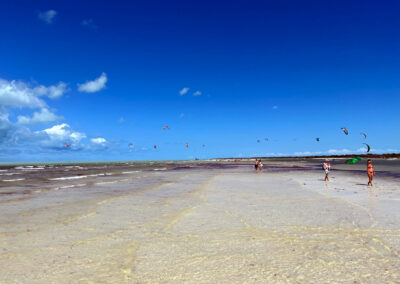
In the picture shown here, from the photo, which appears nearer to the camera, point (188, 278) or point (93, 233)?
point (188, 278)

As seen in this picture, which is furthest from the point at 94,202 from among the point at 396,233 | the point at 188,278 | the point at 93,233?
the point at 396,233

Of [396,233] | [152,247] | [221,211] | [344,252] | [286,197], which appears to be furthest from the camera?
[286,197]

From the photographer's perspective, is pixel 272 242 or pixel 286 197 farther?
pixel 286 197

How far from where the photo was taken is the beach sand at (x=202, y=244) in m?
4.43

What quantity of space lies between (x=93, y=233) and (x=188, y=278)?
3406 mm

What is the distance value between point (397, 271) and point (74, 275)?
488 cm

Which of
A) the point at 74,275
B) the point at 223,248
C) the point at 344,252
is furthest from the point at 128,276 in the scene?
the point at 344,252

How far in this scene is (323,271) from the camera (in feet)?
14.7

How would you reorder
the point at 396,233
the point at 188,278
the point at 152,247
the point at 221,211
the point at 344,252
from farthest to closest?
1. the point at 221,211
2. the point at 396,233
3. the point at 152,247
4. the point at 344,252
5. the point at 188,278

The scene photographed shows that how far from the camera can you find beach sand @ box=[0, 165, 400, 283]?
4.43 metres

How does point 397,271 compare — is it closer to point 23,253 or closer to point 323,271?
point 323,271

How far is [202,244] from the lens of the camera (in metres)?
5.88

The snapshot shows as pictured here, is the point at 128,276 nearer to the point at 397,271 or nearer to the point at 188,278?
the point at 188,278

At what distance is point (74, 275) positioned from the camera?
4.45m
